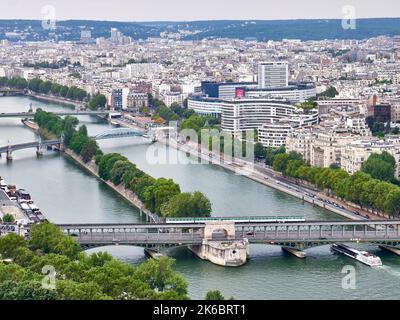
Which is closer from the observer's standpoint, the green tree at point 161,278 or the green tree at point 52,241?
the green tree at point 161,278

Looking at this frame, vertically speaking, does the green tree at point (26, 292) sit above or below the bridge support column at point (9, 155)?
above

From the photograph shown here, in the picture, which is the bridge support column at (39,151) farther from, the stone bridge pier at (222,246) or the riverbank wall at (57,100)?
the riverbank wall at (57,100)

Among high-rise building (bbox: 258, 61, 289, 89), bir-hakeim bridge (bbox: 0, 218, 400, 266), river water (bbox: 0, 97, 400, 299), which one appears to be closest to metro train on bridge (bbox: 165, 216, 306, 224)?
bir-hakeim bridge (bbox: 0, 218, 400, 266)

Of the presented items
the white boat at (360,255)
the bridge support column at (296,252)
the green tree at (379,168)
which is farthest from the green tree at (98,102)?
the white boat at (360,255)

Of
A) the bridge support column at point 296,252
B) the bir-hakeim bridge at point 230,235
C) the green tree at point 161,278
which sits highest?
the green tree at point 161,278

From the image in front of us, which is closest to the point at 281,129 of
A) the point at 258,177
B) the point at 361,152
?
the point at 258,177

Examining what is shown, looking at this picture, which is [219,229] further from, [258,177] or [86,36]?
[86,36]

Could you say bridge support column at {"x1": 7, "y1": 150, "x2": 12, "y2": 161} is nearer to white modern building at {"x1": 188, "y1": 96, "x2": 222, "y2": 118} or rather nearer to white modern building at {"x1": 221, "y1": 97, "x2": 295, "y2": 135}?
white modern building at {"x1": 221, "y1": 97, "x2": 295, "y2": 135}
